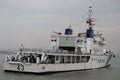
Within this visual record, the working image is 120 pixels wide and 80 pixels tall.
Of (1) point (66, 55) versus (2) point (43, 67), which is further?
(1) point (66, 55)

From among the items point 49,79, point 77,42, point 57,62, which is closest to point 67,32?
point 77,42

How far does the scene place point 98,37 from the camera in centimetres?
6162

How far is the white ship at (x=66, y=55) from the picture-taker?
41469mm

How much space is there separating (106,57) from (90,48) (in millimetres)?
6594

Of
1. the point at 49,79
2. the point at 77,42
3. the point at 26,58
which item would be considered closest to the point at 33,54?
the point at 26,58

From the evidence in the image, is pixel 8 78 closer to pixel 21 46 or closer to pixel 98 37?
pixel 21 46

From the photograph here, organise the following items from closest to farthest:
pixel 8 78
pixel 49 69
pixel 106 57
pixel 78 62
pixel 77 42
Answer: pixel 8 78 → pixel 49 69 → pixel 78 62 → pixel 77 42 → pixel 106 57

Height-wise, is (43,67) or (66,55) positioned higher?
(66,55)

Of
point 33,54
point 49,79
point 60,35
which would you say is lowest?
point 49,79

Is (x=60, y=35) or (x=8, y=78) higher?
(x=60, y=35)

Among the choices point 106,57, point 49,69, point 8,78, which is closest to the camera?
point 8,78

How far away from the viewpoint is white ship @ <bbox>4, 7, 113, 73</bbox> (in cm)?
4147

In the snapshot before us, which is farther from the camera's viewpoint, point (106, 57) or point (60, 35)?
point (106, 57)

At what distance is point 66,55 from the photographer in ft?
157
